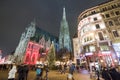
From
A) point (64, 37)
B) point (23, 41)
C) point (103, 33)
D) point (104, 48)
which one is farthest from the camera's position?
point (64, 37)

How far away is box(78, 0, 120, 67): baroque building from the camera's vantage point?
28.1 metres

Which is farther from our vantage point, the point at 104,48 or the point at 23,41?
the point at 23,41

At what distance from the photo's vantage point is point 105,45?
29281 millimetres

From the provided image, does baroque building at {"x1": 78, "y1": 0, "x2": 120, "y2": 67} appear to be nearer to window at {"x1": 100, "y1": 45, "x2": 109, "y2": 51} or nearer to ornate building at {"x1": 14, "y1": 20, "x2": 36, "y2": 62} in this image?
window at {"x1": 100, "y1": 45, "x2": 109, "y2": 51}

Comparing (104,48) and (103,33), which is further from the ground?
(103,33)

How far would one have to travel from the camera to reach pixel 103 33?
31.0 m

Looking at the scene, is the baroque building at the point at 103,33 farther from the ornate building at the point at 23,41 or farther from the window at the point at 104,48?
the ornate building at the point at 23,41

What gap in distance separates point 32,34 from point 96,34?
141ft

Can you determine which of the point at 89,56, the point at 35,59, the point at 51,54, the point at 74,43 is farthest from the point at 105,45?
the point at 35,59

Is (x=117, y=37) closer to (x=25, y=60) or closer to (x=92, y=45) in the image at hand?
(x=92, y=45)

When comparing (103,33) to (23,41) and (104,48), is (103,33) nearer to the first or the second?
(104,48)

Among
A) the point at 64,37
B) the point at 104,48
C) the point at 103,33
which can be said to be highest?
the point at 64,37

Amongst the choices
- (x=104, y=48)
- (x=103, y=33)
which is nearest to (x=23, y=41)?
(x=103, y=33)

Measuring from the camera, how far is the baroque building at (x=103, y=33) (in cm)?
2808
